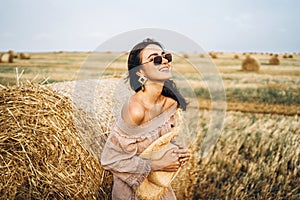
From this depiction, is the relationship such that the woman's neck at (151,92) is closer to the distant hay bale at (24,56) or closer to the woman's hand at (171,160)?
the woman's hand at (171,160)

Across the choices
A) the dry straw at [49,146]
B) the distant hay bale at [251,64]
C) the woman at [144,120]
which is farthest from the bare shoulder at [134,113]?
the distant hay bale at [251,64]

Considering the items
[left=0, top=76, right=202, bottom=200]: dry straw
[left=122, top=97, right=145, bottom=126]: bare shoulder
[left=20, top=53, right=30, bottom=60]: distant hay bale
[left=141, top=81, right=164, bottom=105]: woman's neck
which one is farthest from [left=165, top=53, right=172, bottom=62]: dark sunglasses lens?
[left=20, top=53, right=30, bottom=60]: distant hay bale

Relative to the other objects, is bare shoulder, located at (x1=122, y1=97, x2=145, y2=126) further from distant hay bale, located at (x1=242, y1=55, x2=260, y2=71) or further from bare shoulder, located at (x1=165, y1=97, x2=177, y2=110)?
distant hay bale, located at (x1=242, y1=55, x2=260, y2=71)

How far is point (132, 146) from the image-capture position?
86.9 inches

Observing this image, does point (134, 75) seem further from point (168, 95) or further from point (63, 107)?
point (63, 107)

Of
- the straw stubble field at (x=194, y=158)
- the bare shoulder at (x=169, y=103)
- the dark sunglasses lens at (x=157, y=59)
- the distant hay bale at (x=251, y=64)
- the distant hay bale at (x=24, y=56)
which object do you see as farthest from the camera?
the distant hay bale at (x=24, y=56)

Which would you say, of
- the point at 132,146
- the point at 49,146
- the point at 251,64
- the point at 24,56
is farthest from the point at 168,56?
the point at 24,56

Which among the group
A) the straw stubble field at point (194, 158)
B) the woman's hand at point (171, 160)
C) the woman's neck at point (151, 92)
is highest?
the woman's neck at point (151, 92)

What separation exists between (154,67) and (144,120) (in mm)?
274

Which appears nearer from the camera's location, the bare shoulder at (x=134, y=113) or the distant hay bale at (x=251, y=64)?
the bare shoulder at (x=134, y=113)

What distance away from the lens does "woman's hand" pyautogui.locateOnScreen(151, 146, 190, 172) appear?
2.22 meters

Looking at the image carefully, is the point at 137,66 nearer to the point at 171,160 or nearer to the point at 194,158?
the point at 171,160

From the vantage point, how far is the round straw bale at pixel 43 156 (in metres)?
2.85

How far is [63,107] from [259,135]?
10.8ft
